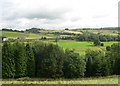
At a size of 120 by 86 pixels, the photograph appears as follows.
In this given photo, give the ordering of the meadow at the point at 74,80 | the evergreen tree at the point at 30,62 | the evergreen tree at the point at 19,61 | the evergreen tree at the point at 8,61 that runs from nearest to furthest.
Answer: the meadow at the point at 74,80 → the evergreen tree at the point at 8,61 → the evergreen tree at the point at 19,61 → the evergreen tree at the point at 30,62

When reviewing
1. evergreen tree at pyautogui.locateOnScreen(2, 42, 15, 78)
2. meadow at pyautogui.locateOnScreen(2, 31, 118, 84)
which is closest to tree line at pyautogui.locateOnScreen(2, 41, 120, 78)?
evergreen tree at pyautogui.locateOnScreen(2, 42, 15, 78)

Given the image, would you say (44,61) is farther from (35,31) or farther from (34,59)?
(35,31)

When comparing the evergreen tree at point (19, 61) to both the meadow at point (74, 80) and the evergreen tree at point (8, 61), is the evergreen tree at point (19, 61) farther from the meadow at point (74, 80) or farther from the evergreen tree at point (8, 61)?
the meadow at point (74, 80)

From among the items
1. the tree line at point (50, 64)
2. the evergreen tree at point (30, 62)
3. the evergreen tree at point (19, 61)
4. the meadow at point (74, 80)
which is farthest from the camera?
the evergreen tree at point (30, 62)

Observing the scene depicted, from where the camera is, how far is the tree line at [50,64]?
38625 millimetres

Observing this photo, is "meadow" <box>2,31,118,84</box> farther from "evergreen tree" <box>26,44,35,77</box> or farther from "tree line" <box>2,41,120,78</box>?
"evergreen tree" <box>26,44,35,77</box>

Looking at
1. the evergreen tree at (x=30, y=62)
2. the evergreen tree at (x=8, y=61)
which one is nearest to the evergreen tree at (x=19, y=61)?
the evergreen tree at (x=8, y=61)

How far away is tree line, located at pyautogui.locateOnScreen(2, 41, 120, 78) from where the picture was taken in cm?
3862

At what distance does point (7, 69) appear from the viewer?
3784 cm

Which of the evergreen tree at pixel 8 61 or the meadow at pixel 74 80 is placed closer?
the meadow at pixel 74 80

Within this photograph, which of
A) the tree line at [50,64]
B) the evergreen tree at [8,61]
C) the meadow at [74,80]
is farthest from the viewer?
the tree line at [50,64]

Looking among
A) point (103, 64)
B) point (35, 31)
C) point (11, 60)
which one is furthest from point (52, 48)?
point (35, 31)

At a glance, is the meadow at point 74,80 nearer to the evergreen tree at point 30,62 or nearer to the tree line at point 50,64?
the tree line at point 50,64

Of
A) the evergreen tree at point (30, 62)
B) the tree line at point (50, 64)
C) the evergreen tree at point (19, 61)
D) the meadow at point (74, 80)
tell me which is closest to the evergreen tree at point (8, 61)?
the tree line at point (50, 64)
